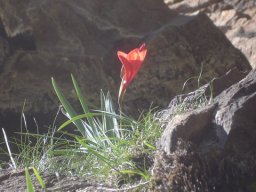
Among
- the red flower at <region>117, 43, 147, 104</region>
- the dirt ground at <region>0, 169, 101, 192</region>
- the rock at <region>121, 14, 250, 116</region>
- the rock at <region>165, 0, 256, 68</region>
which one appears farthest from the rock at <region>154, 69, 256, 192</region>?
the rock at <region>165, 0, 256, 68</region>

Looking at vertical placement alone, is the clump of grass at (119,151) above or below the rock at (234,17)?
above

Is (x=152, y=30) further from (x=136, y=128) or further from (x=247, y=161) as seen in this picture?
(x=247, y=161)

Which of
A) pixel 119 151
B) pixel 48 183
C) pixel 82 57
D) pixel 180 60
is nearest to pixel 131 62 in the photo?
pixel 119 151

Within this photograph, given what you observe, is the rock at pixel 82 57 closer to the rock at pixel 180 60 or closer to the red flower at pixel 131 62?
the rock at pixel 180 60

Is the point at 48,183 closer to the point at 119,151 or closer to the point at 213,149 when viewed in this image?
the point at 119,151

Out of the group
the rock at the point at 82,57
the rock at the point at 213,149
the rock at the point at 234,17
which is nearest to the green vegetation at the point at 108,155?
the rock at the point at 213,149

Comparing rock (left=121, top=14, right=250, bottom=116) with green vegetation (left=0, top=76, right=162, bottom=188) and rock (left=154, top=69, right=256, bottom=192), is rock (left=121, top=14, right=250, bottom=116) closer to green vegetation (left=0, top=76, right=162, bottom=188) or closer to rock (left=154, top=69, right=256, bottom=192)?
green vegetation (left=0, top=76, right=162, bottom=188)
